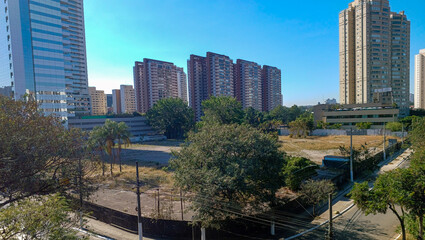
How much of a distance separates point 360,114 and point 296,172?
53.2m

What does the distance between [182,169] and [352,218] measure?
37.2ft

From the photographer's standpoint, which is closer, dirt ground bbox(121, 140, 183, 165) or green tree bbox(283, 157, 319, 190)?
green tree bbox(283, 157, 319, 190)

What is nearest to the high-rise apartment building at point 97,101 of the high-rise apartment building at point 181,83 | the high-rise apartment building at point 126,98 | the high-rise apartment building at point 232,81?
the high-rise apartment building at point 126,98

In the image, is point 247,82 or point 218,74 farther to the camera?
point 247,82

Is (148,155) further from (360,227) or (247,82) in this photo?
(247,82)

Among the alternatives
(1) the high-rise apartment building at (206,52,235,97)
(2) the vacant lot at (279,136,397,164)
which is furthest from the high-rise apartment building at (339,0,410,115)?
(1) the high-rise apartment building at (206,52,235,97)

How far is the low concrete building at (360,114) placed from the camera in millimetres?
56963

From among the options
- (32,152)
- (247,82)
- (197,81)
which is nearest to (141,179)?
(32,152)

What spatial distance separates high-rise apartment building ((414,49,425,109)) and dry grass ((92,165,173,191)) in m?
117

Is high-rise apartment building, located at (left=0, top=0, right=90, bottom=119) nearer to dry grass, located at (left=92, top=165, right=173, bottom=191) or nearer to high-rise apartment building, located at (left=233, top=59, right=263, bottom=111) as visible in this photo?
dry grass, located at (left=92, top=165, right=173, bottom=191)

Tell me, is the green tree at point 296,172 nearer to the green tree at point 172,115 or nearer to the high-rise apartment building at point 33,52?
the high-rise apartment building at point 33,52

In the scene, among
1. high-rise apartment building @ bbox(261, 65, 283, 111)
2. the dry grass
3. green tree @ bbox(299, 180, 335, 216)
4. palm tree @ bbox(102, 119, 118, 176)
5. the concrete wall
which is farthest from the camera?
high-rise apartment building @ bbox(261, 65, 283, 111)

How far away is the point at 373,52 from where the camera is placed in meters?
72.0

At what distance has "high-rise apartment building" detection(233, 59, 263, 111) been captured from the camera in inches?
4213
